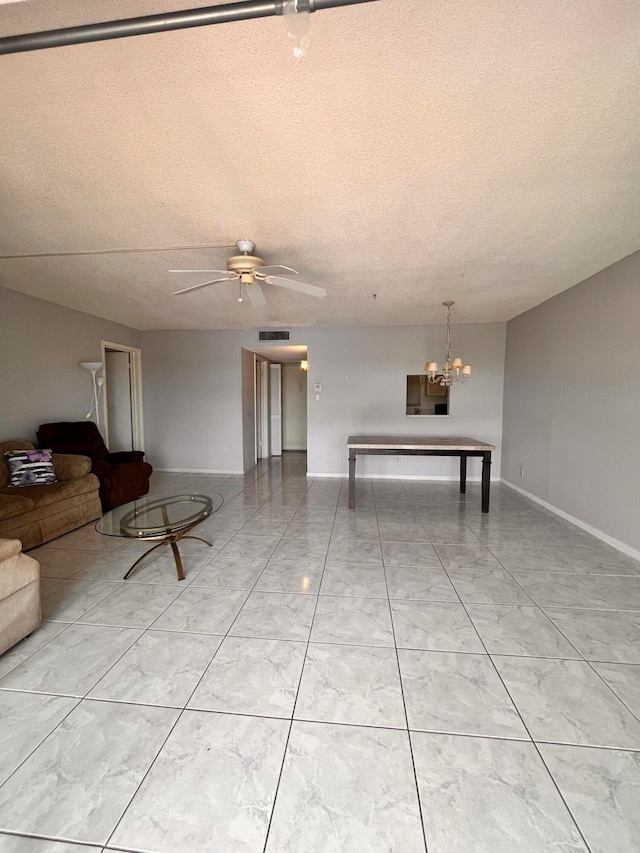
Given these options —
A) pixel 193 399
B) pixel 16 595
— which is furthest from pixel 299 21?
pixel 193 399

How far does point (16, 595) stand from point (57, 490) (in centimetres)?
172

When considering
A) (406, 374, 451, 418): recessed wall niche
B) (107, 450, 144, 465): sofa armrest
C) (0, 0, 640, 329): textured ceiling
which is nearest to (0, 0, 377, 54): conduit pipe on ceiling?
(0, 0, 640, 329): textured ceiling

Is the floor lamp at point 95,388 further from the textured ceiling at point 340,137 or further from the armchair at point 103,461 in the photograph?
the textured ceiling at point 340,137

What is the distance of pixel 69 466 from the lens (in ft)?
11.8

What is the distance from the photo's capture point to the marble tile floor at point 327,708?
105 centimetres

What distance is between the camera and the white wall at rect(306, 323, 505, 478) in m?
5.55

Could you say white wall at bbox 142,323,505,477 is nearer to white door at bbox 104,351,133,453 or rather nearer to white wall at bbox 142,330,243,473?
white wall at bbox 142,330,243,473

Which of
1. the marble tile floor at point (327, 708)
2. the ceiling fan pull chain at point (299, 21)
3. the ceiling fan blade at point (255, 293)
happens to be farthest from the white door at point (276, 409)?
the ceiling fan pull chain at point (299, 21)

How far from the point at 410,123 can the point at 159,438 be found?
19.4 ft

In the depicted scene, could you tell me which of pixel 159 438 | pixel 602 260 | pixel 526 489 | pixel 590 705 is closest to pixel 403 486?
pixel 526 489

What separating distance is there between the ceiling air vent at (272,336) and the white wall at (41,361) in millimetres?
2370

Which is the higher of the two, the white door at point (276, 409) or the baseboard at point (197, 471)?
the white door at point (276, 409)

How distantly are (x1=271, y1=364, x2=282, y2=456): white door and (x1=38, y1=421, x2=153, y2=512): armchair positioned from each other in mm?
3485

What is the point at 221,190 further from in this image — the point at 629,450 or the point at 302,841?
the point at 629,450
